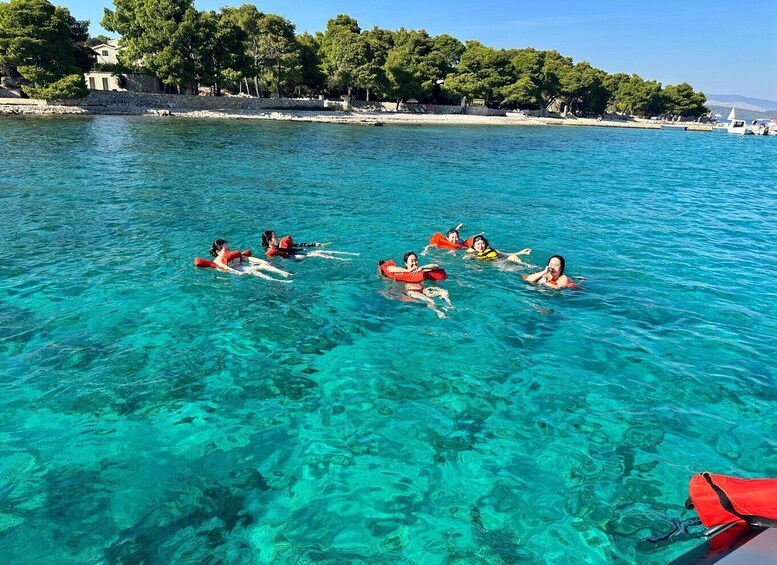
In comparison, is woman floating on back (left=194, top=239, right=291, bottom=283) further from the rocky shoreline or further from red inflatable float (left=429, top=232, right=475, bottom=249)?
the rocky shoreline

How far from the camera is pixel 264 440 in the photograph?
6.32 meters

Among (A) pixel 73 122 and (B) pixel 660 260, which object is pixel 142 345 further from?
(A) pixel 73 122

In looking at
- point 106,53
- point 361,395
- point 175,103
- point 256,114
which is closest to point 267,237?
point 361,395

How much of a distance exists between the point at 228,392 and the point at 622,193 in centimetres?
2490

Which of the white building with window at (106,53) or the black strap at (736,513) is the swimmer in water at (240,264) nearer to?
the black strap at (736,513)

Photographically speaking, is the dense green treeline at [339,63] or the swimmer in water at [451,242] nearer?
the swimmer in water at [451,242]

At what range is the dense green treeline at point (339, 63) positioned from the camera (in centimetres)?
5853

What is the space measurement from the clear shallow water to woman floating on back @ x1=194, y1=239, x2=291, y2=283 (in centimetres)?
30

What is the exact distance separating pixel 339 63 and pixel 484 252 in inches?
2708

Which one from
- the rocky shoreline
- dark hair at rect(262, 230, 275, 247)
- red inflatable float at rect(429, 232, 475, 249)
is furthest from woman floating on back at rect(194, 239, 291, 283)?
the rocky shoreline

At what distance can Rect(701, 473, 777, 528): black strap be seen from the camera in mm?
3596

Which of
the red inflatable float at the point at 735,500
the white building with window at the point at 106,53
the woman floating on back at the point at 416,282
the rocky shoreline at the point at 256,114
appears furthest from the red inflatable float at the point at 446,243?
the white building with window at the point at 106,53

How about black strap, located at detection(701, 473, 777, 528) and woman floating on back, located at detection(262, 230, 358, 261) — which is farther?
woman floating on back, located at detection(262, 230, 358, 261)

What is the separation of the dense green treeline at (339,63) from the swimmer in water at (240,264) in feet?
185
